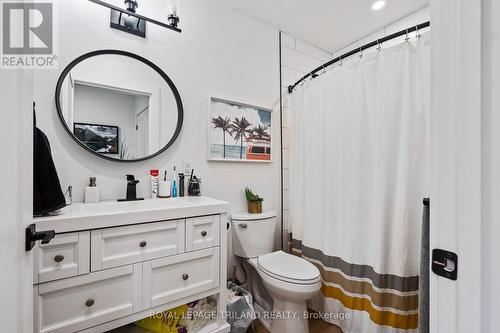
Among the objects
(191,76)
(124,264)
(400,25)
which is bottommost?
(124,264)

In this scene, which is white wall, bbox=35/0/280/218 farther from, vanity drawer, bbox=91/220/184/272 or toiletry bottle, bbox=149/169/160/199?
vanity drawer, bbox=91/220/184/272

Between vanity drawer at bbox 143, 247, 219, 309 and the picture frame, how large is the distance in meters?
0.76

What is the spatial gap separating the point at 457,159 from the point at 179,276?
4.07 feet

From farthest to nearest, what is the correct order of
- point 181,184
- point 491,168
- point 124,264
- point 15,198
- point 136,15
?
point 181,184 → point 136,15 → point 124,264 → point 15,198 → point 491,168

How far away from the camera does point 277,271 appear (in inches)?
57.9

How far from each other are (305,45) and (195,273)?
7.60 ft

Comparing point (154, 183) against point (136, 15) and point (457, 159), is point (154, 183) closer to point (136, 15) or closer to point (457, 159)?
point (136, 15)

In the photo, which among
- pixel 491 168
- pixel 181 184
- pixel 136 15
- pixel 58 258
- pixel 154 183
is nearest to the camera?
pixel 491 168

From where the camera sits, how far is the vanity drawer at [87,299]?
90cm

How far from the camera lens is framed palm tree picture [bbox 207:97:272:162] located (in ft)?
5.83

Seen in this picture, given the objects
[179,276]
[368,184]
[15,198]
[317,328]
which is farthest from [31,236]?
[317,328]

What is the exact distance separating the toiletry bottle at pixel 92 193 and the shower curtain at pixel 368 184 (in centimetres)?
149

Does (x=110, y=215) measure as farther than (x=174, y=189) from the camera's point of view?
No

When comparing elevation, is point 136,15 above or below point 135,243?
above
